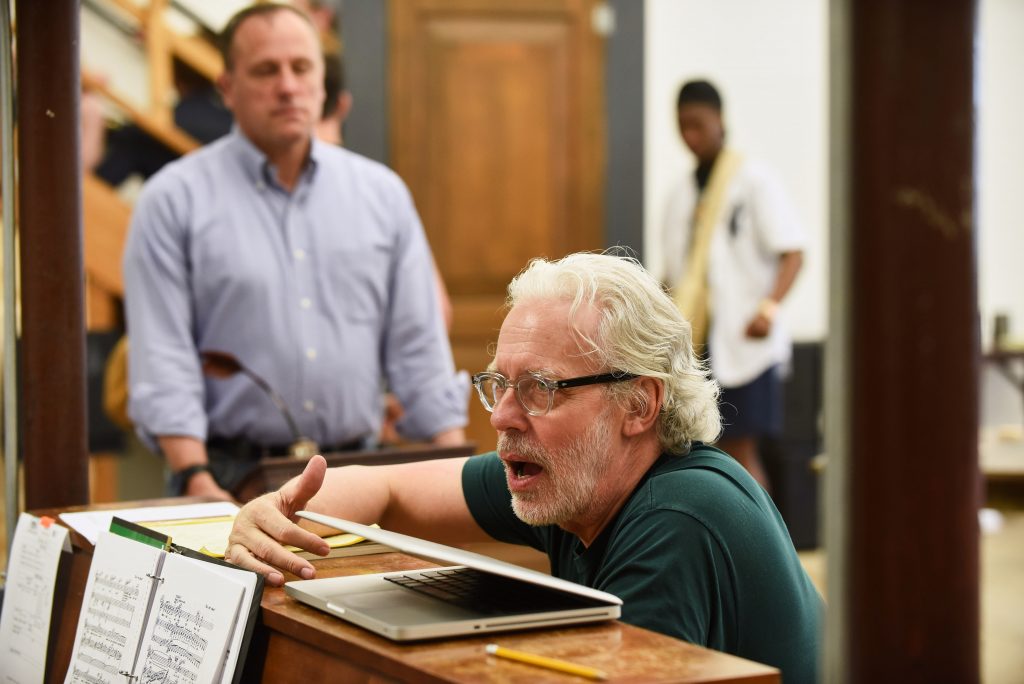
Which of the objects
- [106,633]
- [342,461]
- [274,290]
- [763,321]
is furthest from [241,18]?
[763,321]

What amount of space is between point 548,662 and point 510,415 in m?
0.68

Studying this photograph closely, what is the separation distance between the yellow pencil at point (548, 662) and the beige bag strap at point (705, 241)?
3916 mm

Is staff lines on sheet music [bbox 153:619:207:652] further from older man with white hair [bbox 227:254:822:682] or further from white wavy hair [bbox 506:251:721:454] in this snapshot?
white wavy hair [bbox 506:251:721:454]

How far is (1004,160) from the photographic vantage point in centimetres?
746

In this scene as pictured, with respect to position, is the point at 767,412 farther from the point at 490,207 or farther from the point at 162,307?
the point at 162,307

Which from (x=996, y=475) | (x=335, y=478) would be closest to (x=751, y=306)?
(x=996, y=475)

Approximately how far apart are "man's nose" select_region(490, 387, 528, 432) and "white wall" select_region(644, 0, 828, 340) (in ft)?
14.6

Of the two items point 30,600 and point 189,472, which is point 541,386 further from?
point 189,472

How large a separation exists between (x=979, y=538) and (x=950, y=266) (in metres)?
0.21

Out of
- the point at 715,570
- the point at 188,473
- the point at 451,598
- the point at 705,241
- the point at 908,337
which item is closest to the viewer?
the point at 908,337

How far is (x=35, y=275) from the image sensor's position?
2.60 meters

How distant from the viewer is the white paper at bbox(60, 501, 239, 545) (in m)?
2.27

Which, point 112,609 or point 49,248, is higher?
point 49,248

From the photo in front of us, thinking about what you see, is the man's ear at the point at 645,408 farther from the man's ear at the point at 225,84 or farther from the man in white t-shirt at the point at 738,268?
the man in white t-shirt at the point at 738,268
